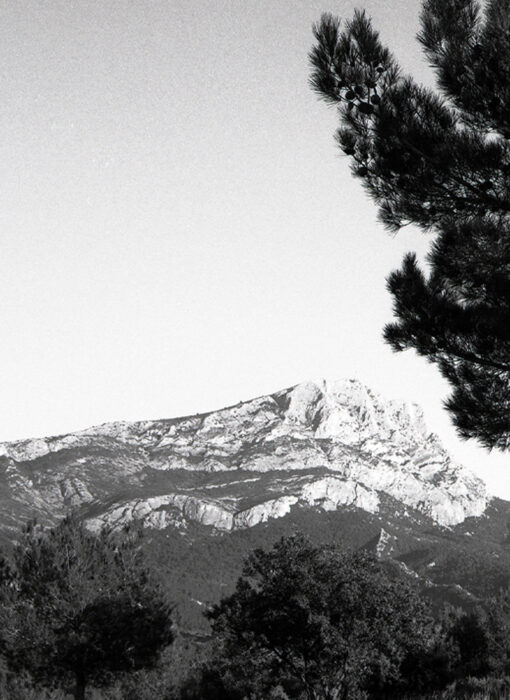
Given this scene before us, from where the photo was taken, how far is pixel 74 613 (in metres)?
31.6

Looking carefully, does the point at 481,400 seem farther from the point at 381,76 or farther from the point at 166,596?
the point at 166,596

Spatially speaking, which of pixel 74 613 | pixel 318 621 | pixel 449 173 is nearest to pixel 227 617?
pixel 318 621

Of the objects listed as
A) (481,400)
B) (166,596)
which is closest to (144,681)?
(166,596)

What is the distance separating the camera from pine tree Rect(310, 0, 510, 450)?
34.8 feet

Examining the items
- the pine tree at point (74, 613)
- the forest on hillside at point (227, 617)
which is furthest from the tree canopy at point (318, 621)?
the pine tree at point (74, 613)

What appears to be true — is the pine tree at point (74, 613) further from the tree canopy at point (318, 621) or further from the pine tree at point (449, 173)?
the pine tree at point (449, 173)

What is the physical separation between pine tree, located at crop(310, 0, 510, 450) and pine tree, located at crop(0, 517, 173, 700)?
25024 mm

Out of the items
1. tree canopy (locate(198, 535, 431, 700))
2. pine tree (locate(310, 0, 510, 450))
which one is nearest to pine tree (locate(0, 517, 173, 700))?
tree canopy (locate(198, 535, 431, 700))

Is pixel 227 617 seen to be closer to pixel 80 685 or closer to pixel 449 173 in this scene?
pixel 80 685

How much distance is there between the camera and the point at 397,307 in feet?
41.7

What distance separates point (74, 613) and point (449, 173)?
2845 centimetres

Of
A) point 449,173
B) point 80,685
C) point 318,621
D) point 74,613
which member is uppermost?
point 449,173

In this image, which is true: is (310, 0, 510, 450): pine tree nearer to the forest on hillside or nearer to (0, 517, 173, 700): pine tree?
the forest on hillside

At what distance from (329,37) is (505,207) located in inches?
165
